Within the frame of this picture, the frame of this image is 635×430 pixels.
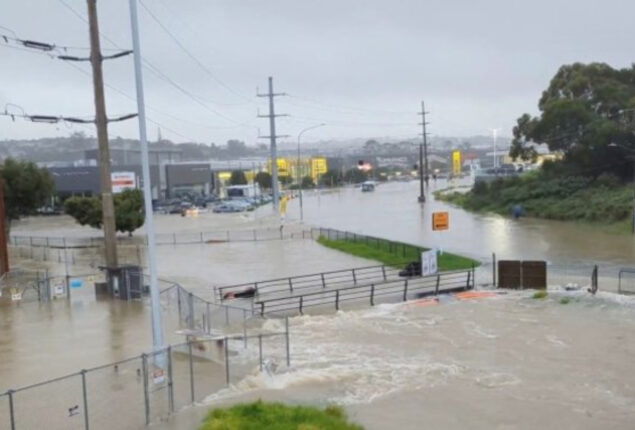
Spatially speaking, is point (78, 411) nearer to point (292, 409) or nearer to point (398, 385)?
point (292, 409)

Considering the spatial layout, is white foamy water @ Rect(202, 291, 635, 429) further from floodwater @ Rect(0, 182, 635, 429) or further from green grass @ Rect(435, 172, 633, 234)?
green grass @ Rect(435, 172, 633, 234)

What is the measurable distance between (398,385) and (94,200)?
158ft

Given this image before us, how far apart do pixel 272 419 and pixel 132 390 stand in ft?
13.2

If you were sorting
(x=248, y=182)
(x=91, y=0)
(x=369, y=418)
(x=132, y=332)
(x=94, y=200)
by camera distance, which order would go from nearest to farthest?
(x=369, y=418), (x=132, y=332), (x=91, y=0), (x=94, y=200), (x=248, y=182)

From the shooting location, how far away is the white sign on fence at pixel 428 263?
31.3 m

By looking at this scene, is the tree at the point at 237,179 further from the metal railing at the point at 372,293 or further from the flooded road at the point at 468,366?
the flooded road at the point at 468,366

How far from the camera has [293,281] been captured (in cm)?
3281

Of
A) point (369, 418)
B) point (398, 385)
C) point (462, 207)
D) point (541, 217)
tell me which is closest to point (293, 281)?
point (398, 385)

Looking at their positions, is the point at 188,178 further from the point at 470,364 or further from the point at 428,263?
the point at 470,364

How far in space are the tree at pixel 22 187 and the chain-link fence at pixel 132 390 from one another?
49.8 meters

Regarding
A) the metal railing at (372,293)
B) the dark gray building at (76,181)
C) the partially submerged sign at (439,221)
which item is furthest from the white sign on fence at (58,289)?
the dark gray building at (76,181)

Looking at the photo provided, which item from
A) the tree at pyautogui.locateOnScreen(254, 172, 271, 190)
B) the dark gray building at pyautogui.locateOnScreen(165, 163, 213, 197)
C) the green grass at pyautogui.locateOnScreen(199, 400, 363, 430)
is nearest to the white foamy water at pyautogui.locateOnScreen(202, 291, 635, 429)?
the green grass at pyautogui.locateOnScreen(199, 400, 363, 430)

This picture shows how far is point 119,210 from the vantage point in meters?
57.6

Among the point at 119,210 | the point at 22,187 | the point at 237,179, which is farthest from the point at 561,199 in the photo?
the point at 237,179
